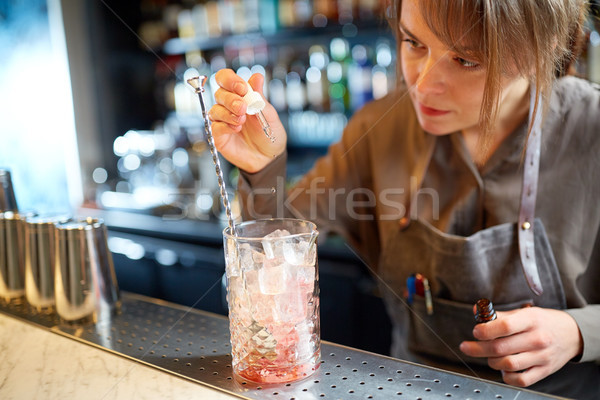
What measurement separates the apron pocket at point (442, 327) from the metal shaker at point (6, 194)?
0.95m

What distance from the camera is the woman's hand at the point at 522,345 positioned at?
952mm

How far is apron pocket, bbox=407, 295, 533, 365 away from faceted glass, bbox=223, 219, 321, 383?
535mm

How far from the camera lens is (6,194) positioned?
1.24 meters

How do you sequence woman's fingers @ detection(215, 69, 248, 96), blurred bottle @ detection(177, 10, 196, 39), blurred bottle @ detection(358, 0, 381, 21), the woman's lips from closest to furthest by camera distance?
woman's fingers @ detection(215, 69, 248, 96) → the woman's lips → blurred bottle @ detection(358, 0, 381, 21) → blurred bottle @ detection(177, 10, 196, 39)

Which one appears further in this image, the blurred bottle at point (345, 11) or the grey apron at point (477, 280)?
the blurred bottle at point (345, 11)

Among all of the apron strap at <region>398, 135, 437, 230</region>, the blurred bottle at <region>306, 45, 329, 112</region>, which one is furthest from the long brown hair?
the blurred bottle at <region>306, 45, 329, 112</region>

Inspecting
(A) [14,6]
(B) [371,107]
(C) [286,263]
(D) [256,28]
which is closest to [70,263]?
(C) [286,263]

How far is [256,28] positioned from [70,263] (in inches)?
98.0

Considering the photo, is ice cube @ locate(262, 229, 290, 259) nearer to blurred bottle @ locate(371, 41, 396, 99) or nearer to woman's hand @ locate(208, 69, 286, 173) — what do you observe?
woman's hand @ locate(208, 69, 286, 173)

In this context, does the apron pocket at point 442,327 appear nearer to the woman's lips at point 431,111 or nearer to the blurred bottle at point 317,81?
the woman's lips at point 431,111

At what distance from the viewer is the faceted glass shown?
792mm

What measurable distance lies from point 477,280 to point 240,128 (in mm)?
633

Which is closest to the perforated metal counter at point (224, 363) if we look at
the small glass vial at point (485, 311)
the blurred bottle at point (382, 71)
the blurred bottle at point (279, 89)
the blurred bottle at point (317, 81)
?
the small glass vial at point (485, 311)

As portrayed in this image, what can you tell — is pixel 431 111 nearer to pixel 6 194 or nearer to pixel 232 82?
pixel 232 82
